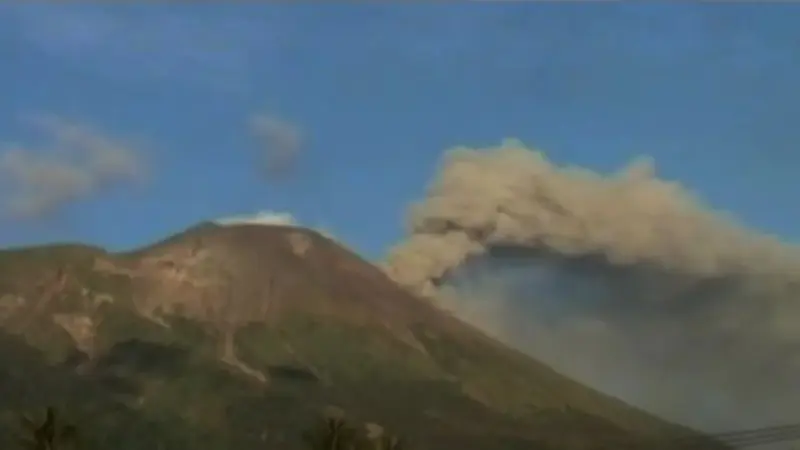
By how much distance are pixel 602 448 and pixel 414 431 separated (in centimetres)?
1246

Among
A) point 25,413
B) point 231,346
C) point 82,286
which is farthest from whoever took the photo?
point 82,286

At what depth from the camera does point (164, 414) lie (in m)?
92.5

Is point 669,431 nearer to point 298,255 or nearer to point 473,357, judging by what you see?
point 473,357

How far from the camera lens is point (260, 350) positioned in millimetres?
91625

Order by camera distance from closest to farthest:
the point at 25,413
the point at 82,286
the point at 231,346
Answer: the point at 25,413
the point at 231,346
the point at 82,286

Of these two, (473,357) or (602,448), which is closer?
(602,448)

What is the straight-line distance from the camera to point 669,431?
7631 centimetres

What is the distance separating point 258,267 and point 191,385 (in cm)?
1195

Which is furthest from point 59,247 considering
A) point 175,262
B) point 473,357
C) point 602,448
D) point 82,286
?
point 602,448

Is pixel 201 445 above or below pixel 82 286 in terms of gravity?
Answer: below

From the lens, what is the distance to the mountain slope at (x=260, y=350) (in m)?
83.8

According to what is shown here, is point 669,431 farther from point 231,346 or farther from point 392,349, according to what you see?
point 231,346

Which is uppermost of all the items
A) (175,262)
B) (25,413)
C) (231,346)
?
(175,262)

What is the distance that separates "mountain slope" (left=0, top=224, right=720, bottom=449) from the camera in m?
83.8
